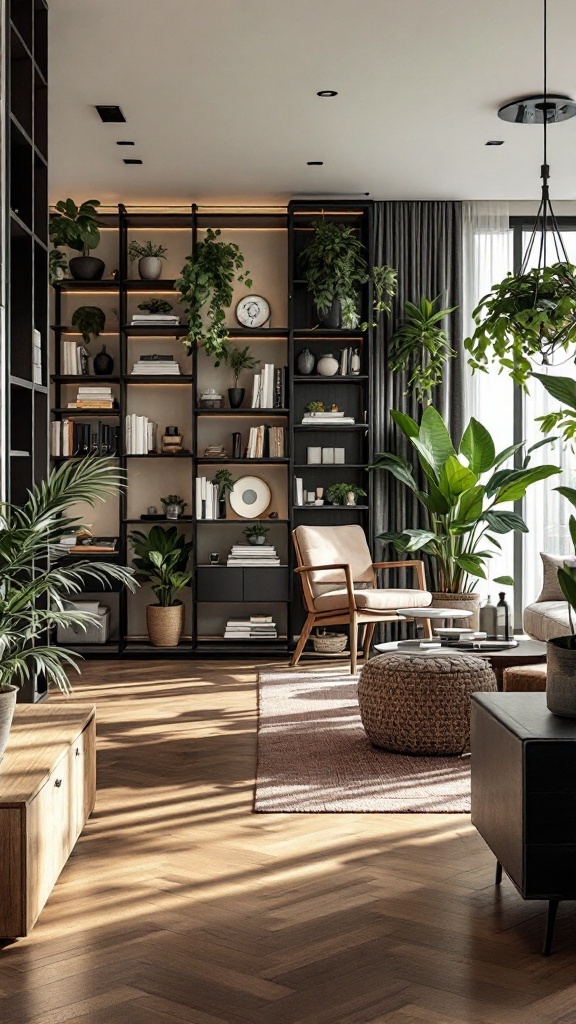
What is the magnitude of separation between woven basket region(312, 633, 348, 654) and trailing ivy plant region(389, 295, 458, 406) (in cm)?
173

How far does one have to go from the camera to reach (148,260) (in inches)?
291

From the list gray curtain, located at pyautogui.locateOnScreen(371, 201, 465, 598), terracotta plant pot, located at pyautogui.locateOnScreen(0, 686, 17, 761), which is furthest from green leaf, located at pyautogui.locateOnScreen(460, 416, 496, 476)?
terracotta plant pot, located at pyautogui.locateOnScreen(0, 686, 17, 761)

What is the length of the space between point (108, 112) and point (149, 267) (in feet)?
5.98

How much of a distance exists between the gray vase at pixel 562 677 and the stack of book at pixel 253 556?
462 centimetres

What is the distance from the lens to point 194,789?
156 inches

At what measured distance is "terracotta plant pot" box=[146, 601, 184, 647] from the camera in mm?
7297

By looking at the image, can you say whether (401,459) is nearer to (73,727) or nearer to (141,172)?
(141,172)

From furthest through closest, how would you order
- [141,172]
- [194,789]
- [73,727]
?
[141,172]
[194,789]
[73,727]

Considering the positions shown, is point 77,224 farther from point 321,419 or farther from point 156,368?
point 321,419

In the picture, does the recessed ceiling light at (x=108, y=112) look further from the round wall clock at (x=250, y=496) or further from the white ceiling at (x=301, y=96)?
the round wall clock at (x=250, y=496)

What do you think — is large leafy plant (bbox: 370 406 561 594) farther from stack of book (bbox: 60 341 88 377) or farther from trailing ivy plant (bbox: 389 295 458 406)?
stack of book (bbox: 60 341 88 377)

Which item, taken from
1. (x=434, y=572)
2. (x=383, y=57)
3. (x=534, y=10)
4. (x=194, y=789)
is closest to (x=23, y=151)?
(x=383, y=57)

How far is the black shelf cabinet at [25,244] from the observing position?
151 inches

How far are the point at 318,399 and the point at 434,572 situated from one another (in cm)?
147
